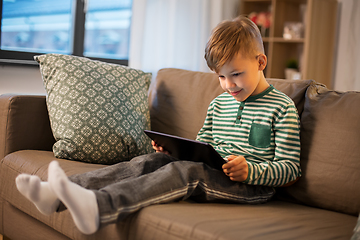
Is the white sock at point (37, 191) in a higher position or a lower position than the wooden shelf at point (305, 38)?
lower

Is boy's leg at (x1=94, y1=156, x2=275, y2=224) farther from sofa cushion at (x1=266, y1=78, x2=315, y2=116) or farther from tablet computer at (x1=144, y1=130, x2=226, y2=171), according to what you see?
sofa cushion at (x1=266, y1=78, x2=315, y2=116)

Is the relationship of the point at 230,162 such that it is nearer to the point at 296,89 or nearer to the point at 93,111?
the point at 296,89

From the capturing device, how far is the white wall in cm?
233

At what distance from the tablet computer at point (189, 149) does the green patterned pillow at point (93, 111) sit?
33cm

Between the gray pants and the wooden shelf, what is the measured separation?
2.18 metres

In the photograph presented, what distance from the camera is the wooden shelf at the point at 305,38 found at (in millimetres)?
3123

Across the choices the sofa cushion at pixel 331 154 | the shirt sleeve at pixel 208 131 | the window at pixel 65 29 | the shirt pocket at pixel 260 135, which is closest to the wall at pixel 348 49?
the window at pixel 65 29

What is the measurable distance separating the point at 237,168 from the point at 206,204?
14 cm

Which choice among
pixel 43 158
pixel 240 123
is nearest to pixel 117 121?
pixel 43 158

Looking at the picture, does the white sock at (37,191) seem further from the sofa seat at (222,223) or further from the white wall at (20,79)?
the white wall at (20,79)

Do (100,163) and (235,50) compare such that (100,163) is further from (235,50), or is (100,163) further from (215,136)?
(235,50)

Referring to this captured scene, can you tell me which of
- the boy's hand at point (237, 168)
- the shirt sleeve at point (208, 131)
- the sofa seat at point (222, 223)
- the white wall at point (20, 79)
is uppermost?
the white wall at point (20, 79)

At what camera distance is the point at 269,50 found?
341 cm

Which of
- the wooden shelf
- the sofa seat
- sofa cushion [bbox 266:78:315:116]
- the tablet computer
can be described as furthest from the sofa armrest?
the wooden shelf
